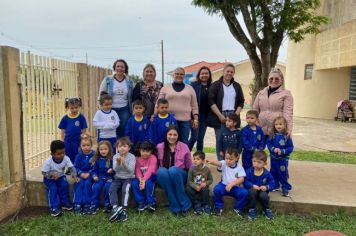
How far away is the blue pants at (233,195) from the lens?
4224 mm

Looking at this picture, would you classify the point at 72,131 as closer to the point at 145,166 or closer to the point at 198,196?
the point at 145,166

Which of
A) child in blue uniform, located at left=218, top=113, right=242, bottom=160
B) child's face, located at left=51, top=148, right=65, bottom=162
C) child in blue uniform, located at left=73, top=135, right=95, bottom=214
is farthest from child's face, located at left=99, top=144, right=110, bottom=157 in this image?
child in blue uniform, located at left=218, top=113, right=242, bottom=160

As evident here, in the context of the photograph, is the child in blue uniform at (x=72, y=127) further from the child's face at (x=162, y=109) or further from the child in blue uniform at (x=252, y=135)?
the child in blue uniform at (x=252, y=135)

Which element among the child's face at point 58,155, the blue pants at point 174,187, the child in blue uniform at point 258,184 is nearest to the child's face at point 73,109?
the child's face at point 58,155

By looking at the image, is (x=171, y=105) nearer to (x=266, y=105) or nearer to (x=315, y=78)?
(x=266, y=105)

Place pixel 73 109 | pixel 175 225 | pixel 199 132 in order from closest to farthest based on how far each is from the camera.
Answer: pixel 175 225 → pixel 73 109 → pixel 199 132

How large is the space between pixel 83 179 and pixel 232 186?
6.25ft

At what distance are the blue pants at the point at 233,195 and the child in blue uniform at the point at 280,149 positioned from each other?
2.17 ft

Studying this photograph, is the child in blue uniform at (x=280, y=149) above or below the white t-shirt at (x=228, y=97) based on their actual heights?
below

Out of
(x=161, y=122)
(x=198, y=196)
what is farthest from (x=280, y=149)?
(x=161, y=122)

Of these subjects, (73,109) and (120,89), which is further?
(120,89)

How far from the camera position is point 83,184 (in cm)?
437

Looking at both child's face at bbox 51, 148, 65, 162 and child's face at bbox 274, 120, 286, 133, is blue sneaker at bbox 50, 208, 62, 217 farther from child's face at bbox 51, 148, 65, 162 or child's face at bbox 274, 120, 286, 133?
child's face at bbox 274, 120, 286, 133

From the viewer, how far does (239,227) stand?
3.93 metres
